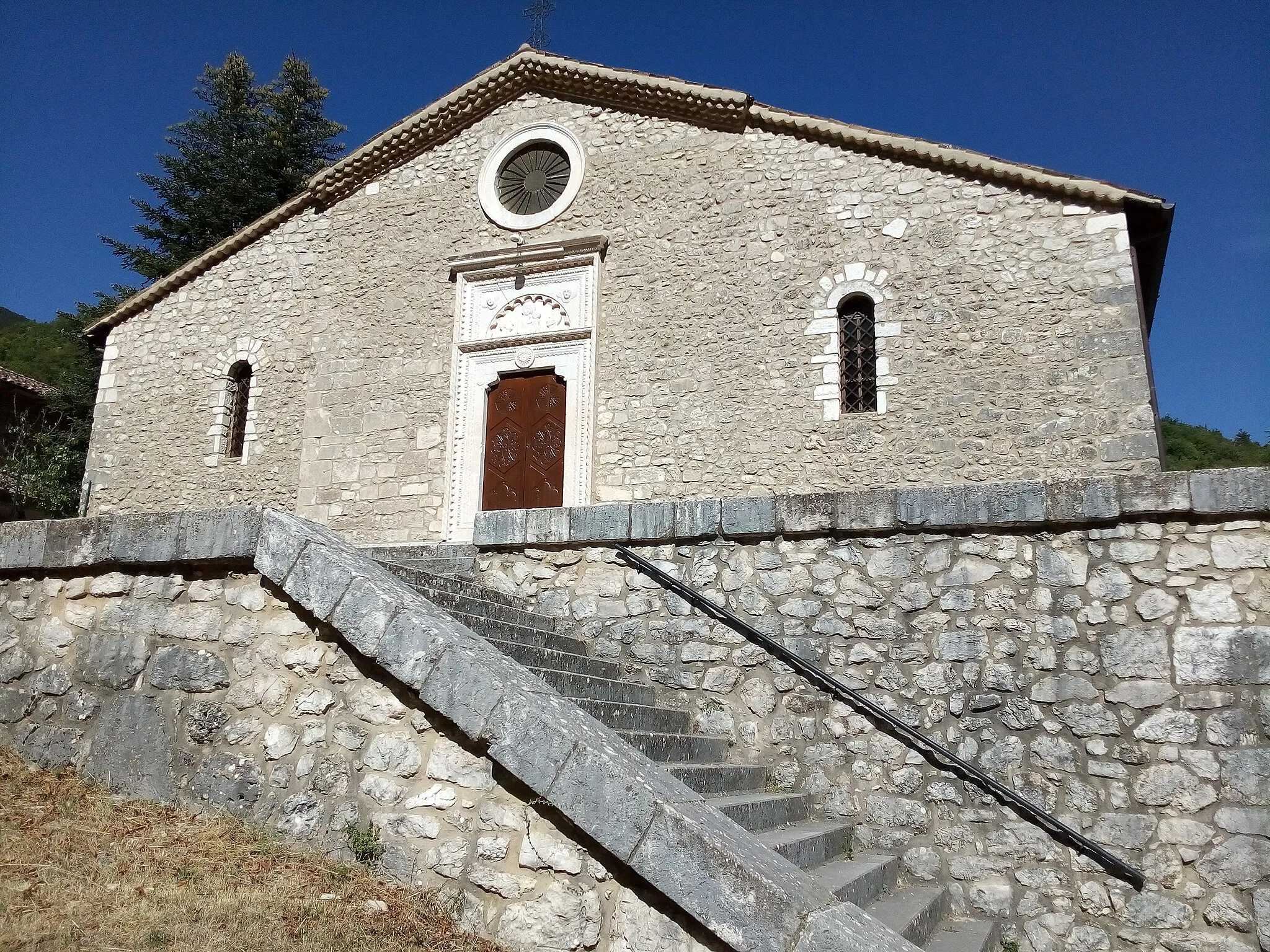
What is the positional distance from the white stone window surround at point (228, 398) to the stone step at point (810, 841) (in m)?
10.5

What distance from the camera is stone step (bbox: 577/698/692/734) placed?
472 centimetres

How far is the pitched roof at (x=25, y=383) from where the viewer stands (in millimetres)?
20141

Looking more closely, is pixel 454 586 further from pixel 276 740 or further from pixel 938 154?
pixel 938 154

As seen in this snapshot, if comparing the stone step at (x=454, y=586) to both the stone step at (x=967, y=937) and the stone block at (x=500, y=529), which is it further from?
the stone step at (x=967, y=937)

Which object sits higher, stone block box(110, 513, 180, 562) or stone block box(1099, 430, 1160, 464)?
stone block box(1099, 430, 1160, 464)

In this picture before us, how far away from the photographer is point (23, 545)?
16.8ft

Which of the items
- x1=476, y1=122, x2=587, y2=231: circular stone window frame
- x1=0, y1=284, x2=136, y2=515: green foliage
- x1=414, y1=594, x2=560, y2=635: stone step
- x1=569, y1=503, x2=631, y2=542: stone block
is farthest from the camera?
x1=0, y1=284, x2=136, y2=515: green foliage

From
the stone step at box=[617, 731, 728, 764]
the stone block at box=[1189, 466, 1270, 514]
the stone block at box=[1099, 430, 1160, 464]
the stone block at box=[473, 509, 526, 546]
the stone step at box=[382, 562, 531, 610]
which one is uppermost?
the stone block at box=[1099, 430, 1160, 464]

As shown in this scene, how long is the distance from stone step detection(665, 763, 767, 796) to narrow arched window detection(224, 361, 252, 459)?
10.6 m

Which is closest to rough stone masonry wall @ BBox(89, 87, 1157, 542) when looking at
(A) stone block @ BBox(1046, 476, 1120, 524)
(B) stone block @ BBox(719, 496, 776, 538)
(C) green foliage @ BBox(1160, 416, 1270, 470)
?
(A) stone block @ BBox(1046, 476, 1120, 524)

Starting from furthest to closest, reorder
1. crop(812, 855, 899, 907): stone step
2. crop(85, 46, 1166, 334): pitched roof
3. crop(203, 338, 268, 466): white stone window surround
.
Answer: crop(203, 338, 268, 466): white stone window surround → crop(85, 46, 1166, 334): pitched roof → crop(812, 855, 899, 907): stone step

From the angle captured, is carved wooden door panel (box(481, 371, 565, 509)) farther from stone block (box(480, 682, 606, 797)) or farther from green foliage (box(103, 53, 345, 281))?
green foliage (box(103, 53, 345, 281))

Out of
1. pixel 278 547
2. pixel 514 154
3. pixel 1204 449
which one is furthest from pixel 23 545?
pixel 1204 449

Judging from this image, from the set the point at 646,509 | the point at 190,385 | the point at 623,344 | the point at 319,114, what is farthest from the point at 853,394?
the point at 319,114
